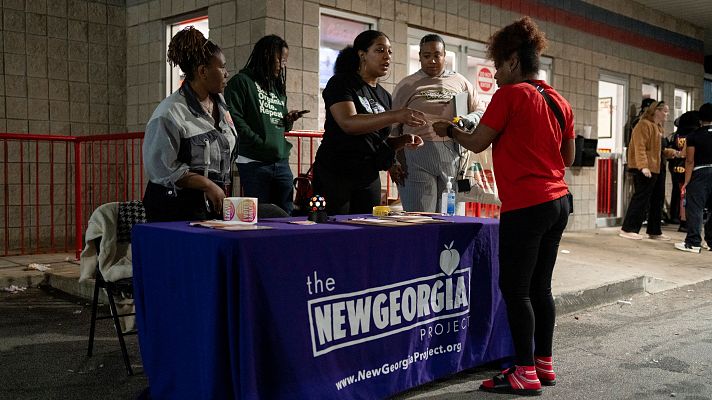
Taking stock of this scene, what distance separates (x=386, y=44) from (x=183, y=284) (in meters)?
2.02

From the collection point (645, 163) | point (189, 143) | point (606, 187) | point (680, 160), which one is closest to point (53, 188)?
point (189, 143)

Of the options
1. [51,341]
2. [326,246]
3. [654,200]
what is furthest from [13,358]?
[654,200]

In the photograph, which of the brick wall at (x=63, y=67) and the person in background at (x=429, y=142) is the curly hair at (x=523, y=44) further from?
the brick wall at (x=63, y=67)

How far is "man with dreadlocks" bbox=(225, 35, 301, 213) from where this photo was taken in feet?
15.6

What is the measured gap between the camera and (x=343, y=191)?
406cm

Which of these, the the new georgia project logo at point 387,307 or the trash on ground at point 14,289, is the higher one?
the the new georgia project logo at point 387,307

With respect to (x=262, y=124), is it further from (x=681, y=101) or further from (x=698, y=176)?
(x=681, y=101)

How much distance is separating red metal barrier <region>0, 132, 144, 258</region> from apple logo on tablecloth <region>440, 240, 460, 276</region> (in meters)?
4.58

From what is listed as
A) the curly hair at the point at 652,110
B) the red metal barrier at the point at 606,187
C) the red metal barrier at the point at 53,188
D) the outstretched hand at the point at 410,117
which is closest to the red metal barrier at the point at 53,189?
the red metal barrier at the point at 53,188

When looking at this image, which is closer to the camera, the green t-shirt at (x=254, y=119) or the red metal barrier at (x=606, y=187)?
the green t-shirt at (x=254, y=119)

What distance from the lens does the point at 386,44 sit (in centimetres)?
405

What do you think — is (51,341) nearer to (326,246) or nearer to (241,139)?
(241,139)

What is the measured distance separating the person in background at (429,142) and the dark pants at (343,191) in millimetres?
536

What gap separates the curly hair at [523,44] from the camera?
10.8ft
